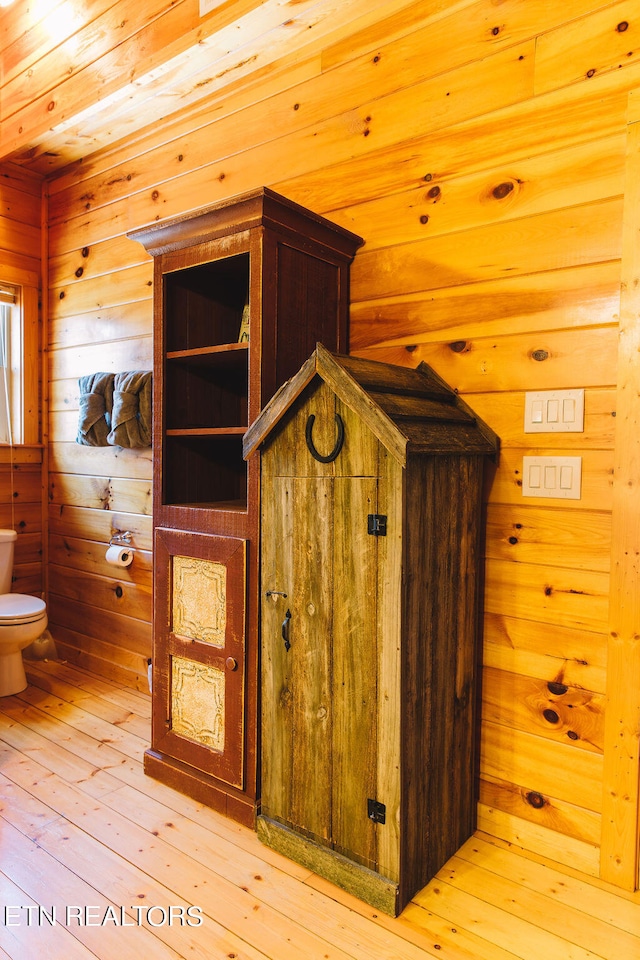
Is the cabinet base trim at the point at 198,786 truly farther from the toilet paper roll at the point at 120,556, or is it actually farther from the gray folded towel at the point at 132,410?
the gray folded towel at the point at 132,410

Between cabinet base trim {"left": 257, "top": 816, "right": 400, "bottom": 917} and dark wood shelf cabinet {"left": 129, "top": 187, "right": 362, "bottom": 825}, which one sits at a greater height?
dark wood shelf cabinet {"left": 129, "top": 187, "right": 362, "bottom": 825}

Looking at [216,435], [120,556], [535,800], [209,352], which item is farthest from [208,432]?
[535,800]

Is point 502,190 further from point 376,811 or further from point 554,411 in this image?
point 376,811

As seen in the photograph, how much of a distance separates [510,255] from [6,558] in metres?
2.76

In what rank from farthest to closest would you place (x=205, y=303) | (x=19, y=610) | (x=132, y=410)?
(x=19, y=610) → (x=132, y=410) → (x=205, y=303)

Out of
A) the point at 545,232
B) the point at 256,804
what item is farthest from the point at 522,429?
the point at 256,804

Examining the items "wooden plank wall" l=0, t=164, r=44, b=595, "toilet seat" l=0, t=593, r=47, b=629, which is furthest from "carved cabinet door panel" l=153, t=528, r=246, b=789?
"wooden plank wall" l=0, t=164, r=44, b=595

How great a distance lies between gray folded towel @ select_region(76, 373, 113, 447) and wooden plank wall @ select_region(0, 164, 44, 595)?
763 mm

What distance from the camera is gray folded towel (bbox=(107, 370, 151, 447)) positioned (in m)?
2.75

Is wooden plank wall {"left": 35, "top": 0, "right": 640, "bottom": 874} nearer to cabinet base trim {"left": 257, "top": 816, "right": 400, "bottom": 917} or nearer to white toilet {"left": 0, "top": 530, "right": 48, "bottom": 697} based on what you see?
cabinet base trim {"left": 257, "top": 816, "right": 400, "bottom": 917}

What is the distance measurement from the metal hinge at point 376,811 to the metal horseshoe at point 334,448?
2.86ft

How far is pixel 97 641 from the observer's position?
325 centimetres

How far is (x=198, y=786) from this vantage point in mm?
2039

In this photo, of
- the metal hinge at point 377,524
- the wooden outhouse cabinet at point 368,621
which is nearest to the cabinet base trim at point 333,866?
the wooden outhouse cabinet at point 368,621
